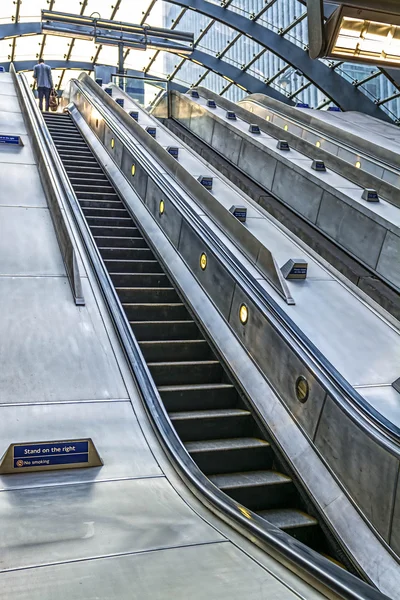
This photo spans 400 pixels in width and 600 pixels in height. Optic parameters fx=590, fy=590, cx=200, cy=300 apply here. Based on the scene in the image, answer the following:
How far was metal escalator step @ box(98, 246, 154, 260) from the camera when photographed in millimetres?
7660

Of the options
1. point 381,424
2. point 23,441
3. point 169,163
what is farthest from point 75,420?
point 169,163

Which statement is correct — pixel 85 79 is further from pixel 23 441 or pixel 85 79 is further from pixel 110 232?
pixel 23 441

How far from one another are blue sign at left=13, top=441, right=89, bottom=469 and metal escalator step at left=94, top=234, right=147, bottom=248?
4724mm

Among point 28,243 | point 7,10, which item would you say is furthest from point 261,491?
point 7,10

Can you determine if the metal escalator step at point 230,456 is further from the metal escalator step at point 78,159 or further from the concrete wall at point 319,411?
the metal escalator step at point 78,159

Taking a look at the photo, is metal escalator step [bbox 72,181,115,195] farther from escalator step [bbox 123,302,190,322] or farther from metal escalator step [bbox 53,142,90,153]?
escalator step [bbox 123,302,190,322]

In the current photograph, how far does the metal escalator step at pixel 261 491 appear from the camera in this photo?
4.24m

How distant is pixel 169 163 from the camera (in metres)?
9.74

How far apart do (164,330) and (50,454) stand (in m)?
2.85

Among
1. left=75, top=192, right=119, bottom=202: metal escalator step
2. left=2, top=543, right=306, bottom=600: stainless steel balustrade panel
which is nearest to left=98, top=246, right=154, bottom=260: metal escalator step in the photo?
left=75, top=192, right=119, bottom=202: metal escalator step

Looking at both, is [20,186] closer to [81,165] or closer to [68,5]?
[81,165]

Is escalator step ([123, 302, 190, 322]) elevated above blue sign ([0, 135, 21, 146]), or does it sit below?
below

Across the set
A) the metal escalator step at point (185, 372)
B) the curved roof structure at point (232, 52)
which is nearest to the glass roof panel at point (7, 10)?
the curved roof structure at point (232, 52)

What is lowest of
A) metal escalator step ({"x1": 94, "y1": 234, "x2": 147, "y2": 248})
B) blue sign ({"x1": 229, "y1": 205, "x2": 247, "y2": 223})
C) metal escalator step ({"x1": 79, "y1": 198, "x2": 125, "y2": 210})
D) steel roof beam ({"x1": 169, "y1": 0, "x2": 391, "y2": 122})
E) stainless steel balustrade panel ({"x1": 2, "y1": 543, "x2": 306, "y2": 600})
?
metal escalator step ({"x1": 94, "y1": 234, "x2": 147, "y2": 248})
